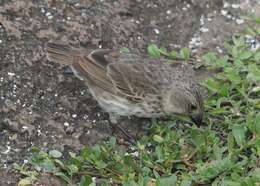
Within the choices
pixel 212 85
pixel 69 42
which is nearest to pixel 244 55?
pixel 212 85

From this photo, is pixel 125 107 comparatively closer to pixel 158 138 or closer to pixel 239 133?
pixel 158 138

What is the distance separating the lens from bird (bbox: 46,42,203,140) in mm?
6516

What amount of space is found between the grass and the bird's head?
11 centimetres

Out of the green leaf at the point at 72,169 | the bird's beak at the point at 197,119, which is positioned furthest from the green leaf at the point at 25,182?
the bird's beak at the point at 197,119

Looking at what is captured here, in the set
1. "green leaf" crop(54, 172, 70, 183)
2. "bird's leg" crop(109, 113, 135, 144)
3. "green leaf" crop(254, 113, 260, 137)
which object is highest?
"green leaf" crop(254, 113, 260, 137)

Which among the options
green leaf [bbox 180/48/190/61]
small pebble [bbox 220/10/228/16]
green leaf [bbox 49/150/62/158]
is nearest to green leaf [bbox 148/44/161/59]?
green leaf [bbox 180/48/190/61]

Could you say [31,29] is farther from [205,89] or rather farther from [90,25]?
A: [205,89]

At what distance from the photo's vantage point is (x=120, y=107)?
6547 mm

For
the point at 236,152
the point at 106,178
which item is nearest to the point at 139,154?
the point at 106,178

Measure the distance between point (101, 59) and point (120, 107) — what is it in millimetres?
475

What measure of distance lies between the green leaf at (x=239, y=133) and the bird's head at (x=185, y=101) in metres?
0.37

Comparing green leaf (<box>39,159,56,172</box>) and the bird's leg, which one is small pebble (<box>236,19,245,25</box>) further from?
green leaf (<box>39,159,56,172</box>)

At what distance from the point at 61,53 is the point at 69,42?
0.47 metres

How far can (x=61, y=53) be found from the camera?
263 inches
